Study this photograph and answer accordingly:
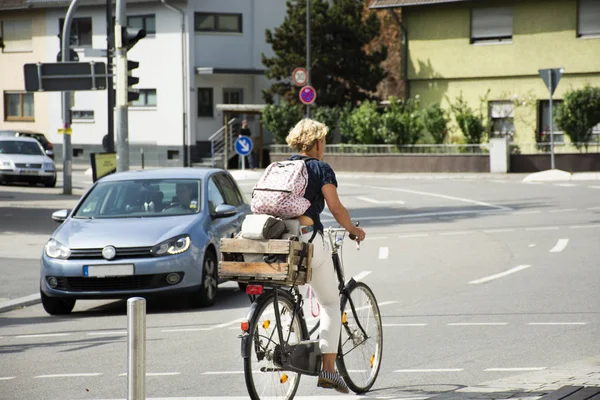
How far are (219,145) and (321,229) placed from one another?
43833 millimetres

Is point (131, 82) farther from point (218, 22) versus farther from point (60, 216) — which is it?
point (218, 22)

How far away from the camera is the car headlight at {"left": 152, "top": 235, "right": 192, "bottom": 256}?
11477 millimetres

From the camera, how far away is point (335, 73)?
47.4 metres

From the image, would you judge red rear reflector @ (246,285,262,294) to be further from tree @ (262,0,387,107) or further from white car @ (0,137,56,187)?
tree @ (262,0,387,107)

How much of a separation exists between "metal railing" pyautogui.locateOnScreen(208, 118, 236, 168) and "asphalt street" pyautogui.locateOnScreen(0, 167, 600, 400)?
89.4ft

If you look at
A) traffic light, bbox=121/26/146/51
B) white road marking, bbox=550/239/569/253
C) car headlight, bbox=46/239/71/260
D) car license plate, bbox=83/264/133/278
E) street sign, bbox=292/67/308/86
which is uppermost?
street sign, bbox=292/67/308/86

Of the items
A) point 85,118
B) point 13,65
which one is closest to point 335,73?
point 85,118

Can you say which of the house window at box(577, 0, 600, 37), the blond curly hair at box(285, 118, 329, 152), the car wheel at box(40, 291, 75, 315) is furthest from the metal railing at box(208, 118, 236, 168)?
the blond curly hair at box(285, 118, 329, 152)

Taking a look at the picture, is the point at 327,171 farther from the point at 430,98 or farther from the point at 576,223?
the point at 430,98

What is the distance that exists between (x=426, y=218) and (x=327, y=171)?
1683 centimetres

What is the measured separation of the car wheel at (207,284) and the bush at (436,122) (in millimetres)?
29087

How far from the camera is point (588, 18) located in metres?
40.8

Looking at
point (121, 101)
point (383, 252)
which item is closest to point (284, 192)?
point (383, 252)

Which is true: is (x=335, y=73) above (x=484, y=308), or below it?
above
